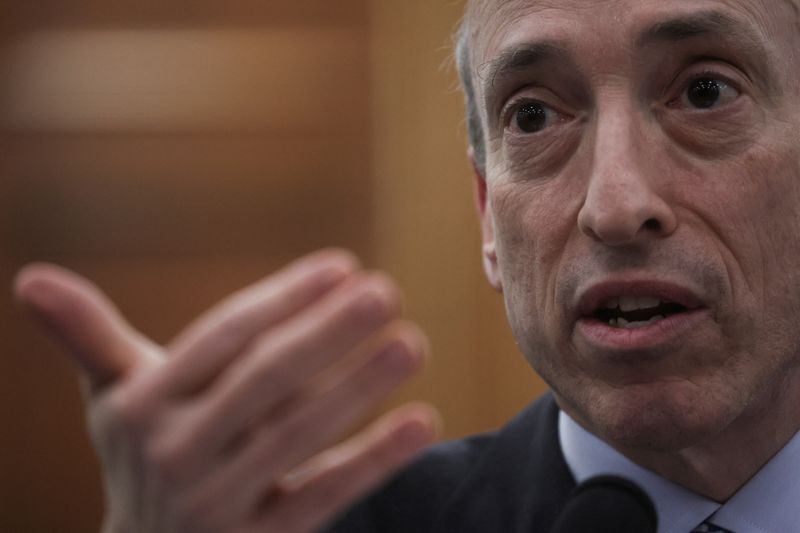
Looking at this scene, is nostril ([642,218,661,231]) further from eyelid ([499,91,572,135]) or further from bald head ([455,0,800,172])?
bald head ([455,0,800,172])

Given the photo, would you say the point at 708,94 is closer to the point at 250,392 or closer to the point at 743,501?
the point at 743,501

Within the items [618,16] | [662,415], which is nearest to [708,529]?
[662,415]

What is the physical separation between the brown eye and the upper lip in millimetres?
245

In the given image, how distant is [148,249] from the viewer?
3328 mm

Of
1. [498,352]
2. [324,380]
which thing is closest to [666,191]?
[324,380]

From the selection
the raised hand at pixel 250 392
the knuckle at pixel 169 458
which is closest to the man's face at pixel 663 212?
the raised hand at pixel 250 392

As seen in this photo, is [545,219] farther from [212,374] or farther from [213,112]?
[213,112]

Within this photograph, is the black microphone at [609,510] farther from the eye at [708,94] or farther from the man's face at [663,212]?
the eye at [708,94]

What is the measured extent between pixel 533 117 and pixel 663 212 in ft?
0.90

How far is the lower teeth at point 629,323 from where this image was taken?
1251 millimetres

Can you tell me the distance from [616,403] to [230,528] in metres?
0.59

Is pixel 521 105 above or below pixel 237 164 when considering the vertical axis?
above

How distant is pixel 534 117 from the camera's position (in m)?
1.42

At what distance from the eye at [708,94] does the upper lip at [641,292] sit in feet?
0.78
